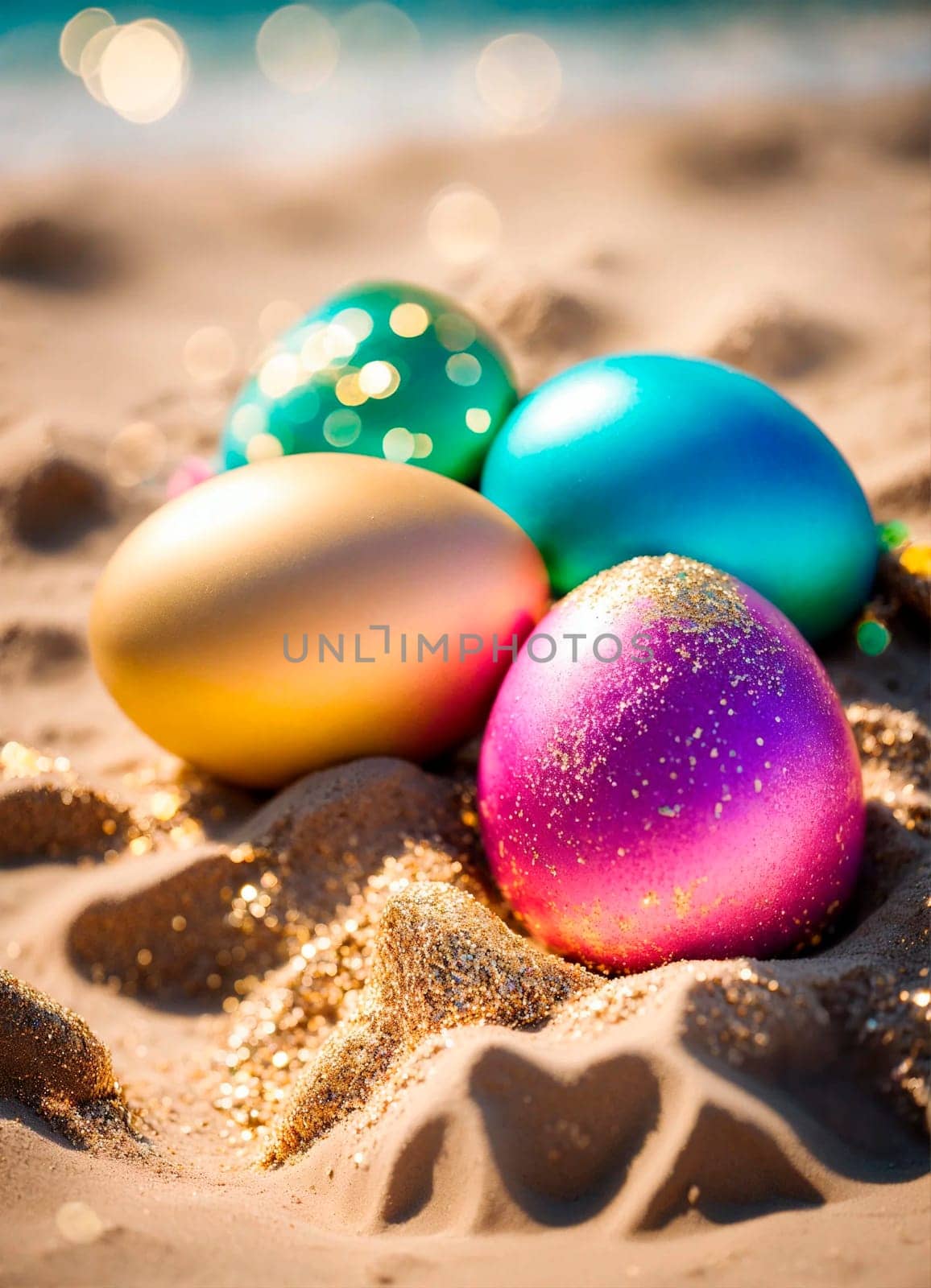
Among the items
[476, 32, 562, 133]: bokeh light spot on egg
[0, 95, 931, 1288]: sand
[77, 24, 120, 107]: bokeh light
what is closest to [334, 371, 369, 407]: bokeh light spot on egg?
[0, 95, 931, 1288]: sand

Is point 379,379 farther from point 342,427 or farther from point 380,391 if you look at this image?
point 342,427

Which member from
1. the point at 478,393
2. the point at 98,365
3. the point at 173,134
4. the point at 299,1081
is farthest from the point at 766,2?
the point at 299,1081

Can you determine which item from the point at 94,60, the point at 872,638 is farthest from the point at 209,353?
the point at 94,60

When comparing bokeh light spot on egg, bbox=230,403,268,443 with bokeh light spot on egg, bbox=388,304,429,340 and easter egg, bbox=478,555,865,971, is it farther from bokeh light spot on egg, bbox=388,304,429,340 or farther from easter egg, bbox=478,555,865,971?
easter egg, bbox=478,555,865,971

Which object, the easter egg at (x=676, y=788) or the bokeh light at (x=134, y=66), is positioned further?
the bokeh light at (x=134, y=66)

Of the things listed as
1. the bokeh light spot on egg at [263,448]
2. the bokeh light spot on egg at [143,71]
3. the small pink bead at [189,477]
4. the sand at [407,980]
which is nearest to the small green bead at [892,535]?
the sand at [407,980]

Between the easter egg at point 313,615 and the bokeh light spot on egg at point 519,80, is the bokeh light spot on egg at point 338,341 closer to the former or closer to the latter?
the easter egg at point 313,615

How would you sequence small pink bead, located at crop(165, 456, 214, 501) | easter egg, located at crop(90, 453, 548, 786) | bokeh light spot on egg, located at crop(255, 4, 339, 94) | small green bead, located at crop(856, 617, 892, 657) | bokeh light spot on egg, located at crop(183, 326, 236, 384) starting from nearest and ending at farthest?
1. easter egg, located at crop(90, 453, 548, 786)
2. small green bead, located at crop(856, 617, 892, 657)
3. small pink bead, located at crop(165, 456, 214, 501)
4. bokeh light spot on egg, located at crop(183, 326, 236, 384)
5. bokeh light spot on egg, located at crop(255, 4, 339, 94)
